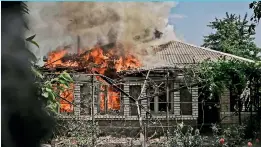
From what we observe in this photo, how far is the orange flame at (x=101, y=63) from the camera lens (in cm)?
481

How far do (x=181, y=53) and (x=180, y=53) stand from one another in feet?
0.12

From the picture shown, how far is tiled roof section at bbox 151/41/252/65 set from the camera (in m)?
5.68

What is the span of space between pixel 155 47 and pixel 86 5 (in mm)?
2668

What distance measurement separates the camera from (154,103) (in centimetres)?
564

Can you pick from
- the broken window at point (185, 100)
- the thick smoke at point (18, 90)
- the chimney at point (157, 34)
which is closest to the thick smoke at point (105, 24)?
the chimney at point (157, 34)

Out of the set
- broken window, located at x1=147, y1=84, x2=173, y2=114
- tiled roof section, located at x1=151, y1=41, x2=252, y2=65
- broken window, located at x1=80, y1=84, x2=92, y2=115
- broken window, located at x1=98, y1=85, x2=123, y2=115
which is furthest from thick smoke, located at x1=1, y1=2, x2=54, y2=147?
tiled roof section, located at x1=151, y1=41, x2=252, y2=65

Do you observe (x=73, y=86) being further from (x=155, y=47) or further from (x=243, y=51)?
(x=243, y=51)

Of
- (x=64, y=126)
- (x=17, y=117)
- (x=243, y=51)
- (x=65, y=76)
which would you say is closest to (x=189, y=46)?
(x=243, y=51)

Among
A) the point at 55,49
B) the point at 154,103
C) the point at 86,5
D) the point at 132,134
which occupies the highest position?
the point at 86,5

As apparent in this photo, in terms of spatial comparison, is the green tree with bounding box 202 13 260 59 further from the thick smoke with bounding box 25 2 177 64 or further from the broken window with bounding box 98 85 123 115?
the broken window with bounding box 98 85 123 115

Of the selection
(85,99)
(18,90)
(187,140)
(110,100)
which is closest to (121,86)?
(110,100)

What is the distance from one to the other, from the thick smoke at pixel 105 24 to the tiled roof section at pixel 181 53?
1.01 ft

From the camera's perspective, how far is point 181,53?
20.5ft

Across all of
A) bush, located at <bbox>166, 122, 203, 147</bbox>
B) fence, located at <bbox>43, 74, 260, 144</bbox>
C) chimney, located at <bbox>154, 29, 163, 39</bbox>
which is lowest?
bush, located at <bbox>166, 122, 203, 147</bbox>
